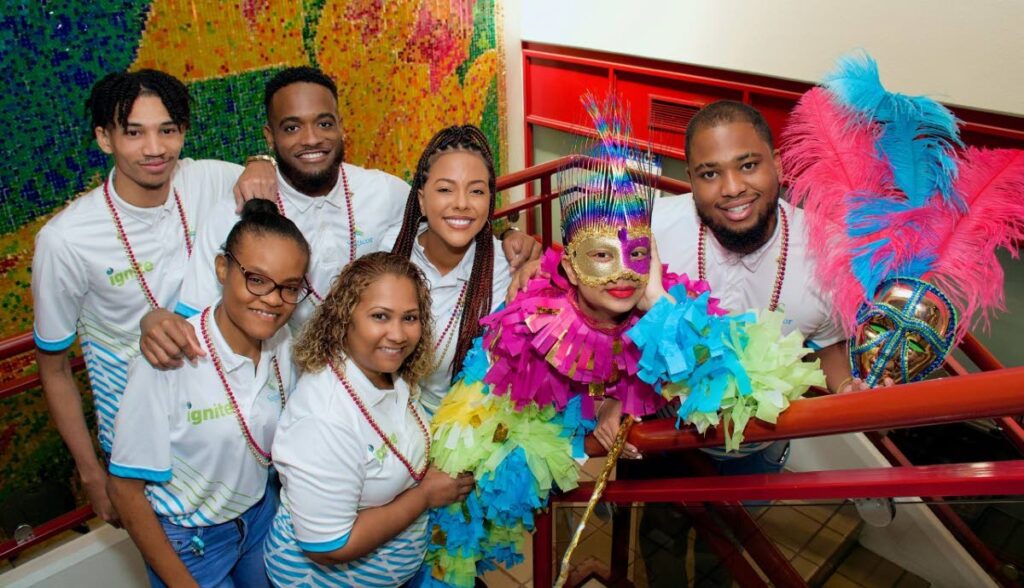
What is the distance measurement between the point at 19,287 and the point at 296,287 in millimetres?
2487

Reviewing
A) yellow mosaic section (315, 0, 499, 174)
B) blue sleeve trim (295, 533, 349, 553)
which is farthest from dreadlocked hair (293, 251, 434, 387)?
yellow mosaic section (315, 0, 499, 174)

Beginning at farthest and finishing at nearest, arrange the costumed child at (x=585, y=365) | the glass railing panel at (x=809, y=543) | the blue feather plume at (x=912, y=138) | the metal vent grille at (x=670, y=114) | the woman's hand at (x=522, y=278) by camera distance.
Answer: the metal vent grille at (x=670, y=114) → the woman's hand at (x=522, y=278) → the blue feather plume at (x=912, y=138) → the costumed child at (x=585, y=365) → the glass railing panel at (x=809, y=543)

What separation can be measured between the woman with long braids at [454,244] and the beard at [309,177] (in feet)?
1.05

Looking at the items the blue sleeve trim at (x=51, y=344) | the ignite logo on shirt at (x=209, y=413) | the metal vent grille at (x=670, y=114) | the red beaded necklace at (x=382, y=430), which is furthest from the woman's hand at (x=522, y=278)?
the metal vent grille at (x=670, y=114)

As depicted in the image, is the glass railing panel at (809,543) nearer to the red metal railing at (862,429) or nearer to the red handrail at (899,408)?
the red metal railing at (862,429)

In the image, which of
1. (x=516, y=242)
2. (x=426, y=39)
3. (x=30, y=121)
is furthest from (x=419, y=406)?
(x=426, y=39)

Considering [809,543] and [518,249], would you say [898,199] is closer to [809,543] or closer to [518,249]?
[809,543]

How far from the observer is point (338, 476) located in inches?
62.7

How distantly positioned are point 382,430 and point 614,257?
0.68 meters

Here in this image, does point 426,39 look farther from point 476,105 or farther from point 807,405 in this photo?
point 807,405

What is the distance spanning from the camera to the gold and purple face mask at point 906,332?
62.7 inches

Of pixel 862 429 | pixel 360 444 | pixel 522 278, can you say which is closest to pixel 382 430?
pixel 360 444

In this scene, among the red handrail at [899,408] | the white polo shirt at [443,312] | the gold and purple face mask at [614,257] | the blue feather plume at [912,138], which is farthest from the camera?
the white polo shirt at [443,312]

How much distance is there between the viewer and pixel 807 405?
4.41 feet
